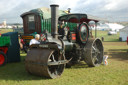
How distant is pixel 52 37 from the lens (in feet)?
17.5

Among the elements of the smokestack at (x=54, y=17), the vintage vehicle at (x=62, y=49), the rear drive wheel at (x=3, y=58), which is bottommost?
the rear drive wheel at (x=3, y=58)

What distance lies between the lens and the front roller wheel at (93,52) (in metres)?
6.46

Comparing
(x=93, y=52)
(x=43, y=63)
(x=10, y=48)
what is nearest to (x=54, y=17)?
(x=43, y=63)

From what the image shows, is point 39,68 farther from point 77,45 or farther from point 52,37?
point 77,45

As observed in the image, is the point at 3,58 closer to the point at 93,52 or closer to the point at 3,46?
the point at 3,46

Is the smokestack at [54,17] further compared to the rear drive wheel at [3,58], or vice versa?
the rear drive wheel at [3,58]

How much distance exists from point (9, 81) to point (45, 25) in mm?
6041

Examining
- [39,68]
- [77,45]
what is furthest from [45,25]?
[39,68]

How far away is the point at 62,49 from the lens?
16.2 ft

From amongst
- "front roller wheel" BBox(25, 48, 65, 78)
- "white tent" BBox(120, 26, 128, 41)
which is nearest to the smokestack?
"front roller wheel" BBox(25, 48, 65, 78)

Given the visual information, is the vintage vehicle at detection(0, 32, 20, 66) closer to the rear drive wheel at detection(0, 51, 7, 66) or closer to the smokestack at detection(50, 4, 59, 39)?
the rear drive wheel at detection(0, 51, 7, 66)

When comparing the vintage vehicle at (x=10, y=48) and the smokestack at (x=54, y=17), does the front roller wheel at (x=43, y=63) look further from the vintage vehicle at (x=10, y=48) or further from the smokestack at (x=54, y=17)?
the vintage vehicle at (x=10, y=48)

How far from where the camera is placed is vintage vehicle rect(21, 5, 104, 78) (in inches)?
187

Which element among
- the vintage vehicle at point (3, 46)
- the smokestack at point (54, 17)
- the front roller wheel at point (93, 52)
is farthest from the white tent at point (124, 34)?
the smokestack at point (54, 17)
